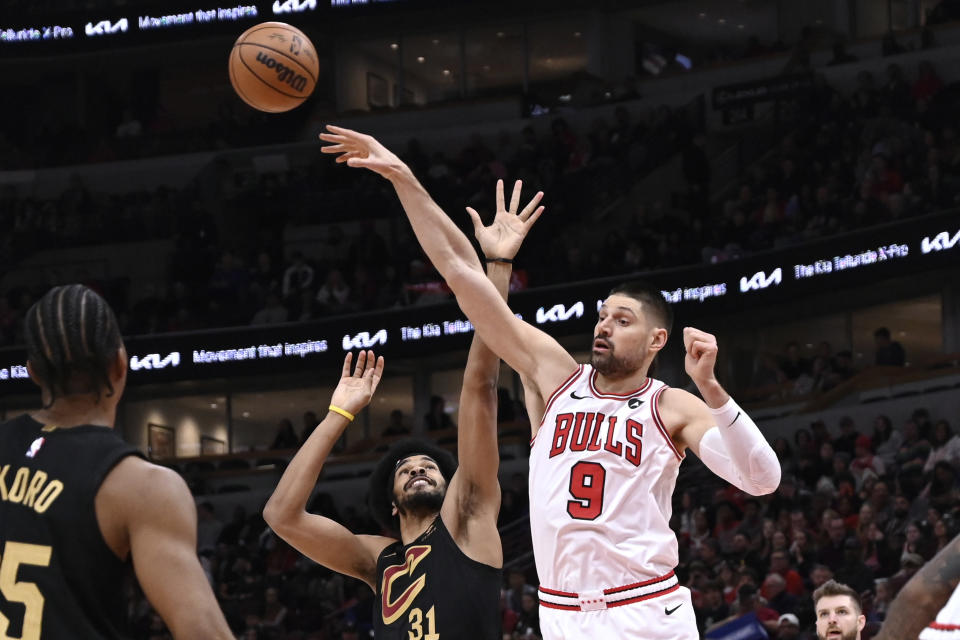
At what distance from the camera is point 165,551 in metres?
2.93

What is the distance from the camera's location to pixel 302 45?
31.2 feet

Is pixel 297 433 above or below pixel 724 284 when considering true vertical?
below

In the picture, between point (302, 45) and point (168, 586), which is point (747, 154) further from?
point (168, 586)

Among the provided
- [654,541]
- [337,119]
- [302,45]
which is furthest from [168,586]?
[337,119]

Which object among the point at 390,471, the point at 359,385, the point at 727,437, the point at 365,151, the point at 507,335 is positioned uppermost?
Answer: the point at 365,151

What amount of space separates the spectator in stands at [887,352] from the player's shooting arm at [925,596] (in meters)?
15.3

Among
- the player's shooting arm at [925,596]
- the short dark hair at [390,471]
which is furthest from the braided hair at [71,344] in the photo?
the short dark hair at [390,471]

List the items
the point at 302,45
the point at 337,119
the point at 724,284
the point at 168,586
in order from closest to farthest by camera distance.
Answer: the point at 168,586
the point at 302,45
the point at 724,284
the point at 337,119

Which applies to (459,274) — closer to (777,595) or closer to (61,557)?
(61,557)

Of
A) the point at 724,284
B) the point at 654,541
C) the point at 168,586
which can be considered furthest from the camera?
the point at 724,284

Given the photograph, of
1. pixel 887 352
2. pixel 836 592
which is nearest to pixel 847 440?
pixel 887 352

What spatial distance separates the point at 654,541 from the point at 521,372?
2.89 ft

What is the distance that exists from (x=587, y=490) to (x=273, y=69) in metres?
5.15

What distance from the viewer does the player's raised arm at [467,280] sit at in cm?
521
